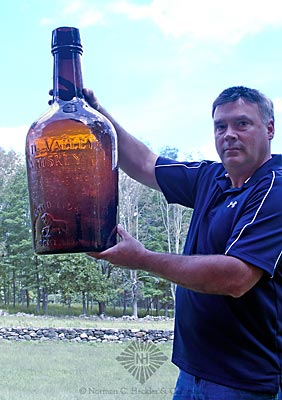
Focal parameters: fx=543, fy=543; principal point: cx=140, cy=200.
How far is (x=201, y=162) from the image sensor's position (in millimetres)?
1002

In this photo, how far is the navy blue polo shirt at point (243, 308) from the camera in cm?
75

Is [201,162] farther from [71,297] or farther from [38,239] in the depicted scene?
[71,297]

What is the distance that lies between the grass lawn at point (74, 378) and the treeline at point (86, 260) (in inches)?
28.9

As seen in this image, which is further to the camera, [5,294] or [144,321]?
[5,294]

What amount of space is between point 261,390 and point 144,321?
6.20 meters

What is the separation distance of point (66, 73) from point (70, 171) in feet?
0.37

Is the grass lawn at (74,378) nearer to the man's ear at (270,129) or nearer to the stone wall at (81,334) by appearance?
the stone wall at (81,334)

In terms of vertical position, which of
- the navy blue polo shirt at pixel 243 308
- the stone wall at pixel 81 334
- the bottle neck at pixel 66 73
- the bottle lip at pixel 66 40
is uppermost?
the bottle lip at pixel 66 40

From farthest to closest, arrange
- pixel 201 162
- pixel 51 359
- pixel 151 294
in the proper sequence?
pixel 151 294 < pixel 51 359 < pixel 201 162

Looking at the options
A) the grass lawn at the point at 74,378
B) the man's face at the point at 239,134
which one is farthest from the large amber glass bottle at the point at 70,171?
the grass lawn at the point at 74,378

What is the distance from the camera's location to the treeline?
4.54 meters

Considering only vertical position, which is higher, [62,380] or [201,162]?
[201,162]

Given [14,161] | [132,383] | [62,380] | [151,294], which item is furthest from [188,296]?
[151,294]

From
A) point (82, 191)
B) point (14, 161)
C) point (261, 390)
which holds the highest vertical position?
point (14, 161)
